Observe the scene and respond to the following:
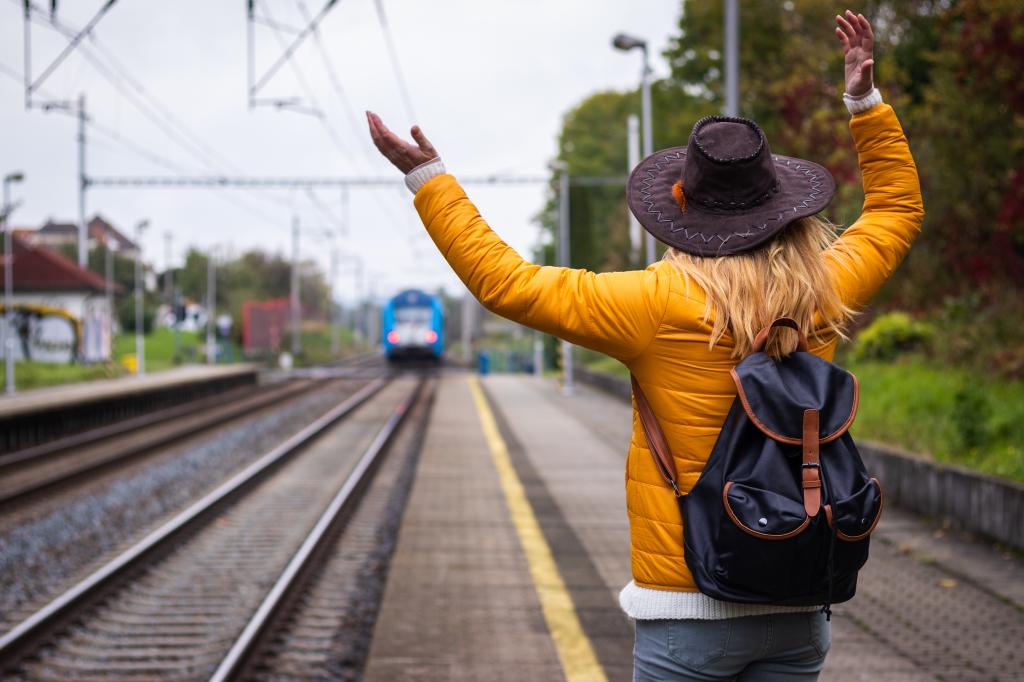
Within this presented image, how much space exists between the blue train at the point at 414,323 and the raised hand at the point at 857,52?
134 feet

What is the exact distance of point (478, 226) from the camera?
7.13 ft

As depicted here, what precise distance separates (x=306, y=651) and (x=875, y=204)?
15.2ft

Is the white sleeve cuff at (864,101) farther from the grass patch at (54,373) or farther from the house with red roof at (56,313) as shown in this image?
the house with red roof at (56,313)

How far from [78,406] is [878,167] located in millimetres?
20971

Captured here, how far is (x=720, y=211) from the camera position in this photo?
217cm

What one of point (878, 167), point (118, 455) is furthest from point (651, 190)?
point (118, 455)

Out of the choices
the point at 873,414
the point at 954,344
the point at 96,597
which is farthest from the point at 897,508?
the point at 96,597

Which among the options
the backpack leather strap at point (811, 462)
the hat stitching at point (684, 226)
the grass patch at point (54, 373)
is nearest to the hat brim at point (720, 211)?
the hat stitching at point (684, 226)

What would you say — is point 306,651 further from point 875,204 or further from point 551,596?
point 875,204

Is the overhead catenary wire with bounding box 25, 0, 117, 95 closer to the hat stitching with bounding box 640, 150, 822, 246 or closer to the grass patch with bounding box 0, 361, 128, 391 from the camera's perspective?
the hat stitching with bounding box 640, 150, 822, 246

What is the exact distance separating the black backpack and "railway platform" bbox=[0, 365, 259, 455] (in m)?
17.4

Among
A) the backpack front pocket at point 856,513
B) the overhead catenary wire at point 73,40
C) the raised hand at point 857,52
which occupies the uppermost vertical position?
the overhead catenary wire at point 73,40

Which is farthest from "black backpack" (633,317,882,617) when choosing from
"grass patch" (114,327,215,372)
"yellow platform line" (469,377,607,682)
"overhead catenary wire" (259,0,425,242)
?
"grass patch" (114,327,215,372)

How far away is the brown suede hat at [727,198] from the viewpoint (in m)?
2.13
